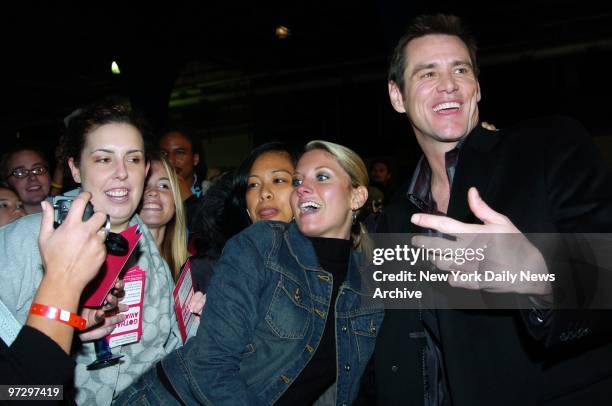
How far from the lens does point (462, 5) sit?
29.5 feet

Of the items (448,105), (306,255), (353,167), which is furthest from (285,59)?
(448,105)

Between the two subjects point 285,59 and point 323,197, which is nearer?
point 323,197

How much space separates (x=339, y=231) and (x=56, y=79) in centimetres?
1378

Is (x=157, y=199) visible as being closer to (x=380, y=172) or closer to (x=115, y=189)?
(x=115, y=189)

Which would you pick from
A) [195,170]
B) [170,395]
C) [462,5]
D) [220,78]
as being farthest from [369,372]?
[220,78]

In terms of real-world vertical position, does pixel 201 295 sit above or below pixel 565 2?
below

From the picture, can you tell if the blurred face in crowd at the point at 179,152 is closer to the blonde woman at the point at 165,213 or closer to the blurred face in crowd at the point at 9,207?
the blurred face in crowd at the point at 9,207

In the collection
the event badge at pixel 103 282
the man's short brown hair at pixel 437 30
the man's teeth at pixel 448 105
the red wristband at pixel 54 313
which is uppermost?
the man's short brown hair at pixel 437 30

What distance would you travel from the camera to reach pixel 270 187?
10.3 ft

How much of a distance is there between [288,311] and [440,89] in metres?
1.19

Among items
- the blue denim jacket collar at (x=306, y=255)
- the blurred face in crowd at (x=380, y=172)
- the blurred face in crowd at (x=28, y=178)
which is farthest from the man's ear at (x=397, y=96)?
the blurred face in crowd at (x=380, y=172)

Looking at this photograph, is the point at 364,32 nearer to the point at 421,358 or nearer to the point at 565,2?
the point at 565,2

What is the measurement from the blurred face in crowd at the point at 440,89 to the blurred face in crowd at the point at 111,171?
1.41 meters

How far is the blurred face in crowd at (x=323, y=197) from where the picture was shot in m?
2.54
